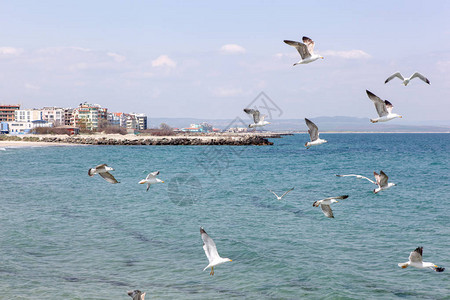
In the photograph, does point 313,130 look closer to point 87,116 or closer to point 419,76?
point 419,76

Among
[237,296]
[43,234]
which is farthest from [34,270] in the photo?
[237,296]

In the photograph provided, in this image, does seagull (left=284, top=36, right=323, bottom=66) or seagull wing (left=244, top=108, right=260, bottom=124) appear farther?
seagull wing (left=244, top=108, right=260, bottom=124)

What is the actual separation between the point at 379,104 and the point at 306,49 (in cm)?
238

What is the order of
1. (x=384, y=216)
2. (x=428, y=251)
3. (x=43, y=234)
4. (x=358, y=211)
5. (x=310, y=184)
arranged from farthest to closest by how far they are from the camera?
(x=310, y=184), (x=358, y=211), (x=384, y=216), (x=43, y=234), (x=428, y=251)

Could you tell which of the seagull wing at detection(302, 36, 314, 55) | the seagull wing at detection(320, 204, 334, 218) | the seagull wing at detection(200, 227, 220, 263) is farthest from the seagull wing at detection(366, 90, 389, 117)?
the seagull wing at detection(200, 227, 220, 263)

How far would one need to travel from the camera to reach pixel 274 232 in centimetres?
1938

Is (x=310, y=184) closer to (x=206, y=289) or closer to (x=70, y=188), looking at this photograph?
(x=70, y=188)

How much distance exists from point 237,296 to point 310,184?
1055 inches

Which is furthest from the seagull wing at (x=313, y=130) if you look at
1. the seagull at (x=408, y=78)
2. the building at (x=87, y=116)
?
the building at (x=87, y=116)

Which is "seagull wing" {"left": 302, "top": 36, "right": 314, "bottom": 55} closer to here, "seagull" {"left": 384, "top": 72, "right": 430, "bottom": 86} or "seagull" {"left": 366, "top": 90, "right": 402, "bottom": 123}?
"seagull" {"left": 366, "top": 90, "right": 402, "bottom": 123}

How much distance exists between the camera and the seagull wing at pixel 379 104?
11.6 metres

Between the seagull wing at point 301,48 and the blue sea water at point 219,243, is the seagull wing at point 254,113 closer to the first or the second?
the seagull wing at point 301,48

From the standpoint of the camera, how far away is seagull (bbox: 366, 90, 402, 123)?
38.0ft

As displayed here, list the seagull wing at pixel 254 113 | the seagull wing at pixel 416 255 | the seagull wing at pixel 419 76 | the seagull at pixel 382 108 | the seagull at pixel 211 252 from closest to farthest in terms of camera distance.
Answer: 1. the seagull at pixel 211 252
2. the seagull wing at pixel 416 255
3. the seagull at pixel 382 108
4. the seagull wing at pixel 419 76
5. the seagull wing at pixel 254 113
